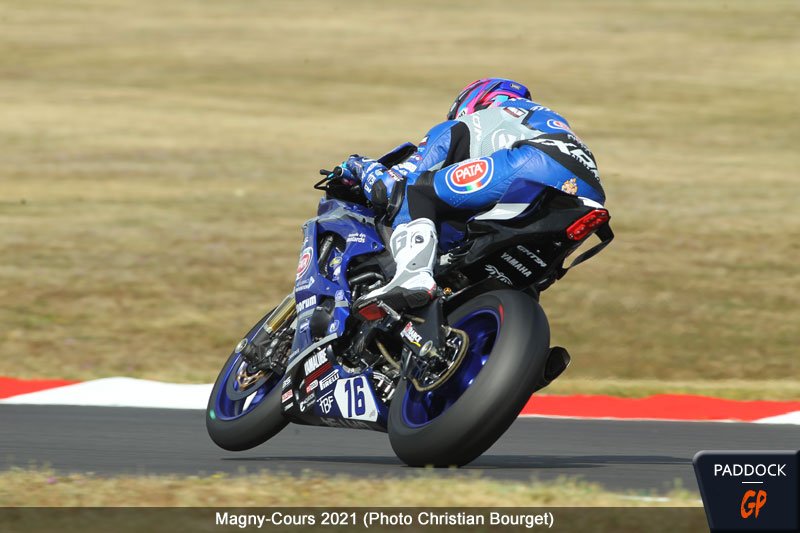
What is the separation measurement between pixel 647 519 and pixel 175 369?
23.0 ft

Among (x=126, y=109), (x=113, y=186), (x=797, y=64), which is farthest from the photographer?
(x=797, y=64)

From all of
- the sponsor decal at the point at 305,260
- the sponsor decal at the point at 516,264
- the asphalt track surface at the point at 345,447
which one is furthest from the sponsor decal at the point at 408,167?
the asphalt track surface at the point at 345,447

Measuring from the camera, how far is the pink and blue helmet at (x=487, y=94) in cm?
689

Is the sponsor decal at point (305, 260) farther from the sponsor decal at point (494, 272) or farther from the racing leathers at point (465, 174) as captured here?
the sponsor decal at point (494, 272)

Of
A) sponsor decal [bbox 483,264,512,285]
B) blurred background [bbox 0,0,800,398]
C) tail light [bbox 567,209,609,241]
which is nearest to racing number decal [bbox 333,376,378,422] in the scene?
sponsor decal [bbox 483,264,512,285]

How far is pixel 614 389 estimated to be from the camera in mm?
10562

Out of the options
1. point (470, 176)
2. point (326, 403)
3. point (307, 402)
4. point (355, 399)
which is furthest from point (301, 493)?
point (470, 176)

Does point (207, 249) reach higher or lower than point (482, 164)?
lower

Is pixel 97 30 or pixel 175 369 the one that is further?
pixel 97 30

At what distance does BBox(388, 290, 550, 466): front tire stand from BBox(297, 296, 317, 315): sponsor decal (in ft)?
2.99

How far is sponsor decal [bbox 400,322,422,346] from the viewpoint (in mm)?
6109

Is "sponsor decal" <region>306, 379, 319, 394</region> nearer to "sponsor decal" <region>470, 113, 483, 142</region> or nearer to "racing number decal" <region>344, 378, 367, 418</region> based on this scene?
"racing number decal" <region>344, 378, 367, 418</region>

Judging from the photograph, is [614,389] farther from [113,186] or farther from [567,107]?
[567,107]

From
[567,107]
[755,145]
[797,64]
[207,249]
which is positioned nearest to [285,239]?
[207,249]
